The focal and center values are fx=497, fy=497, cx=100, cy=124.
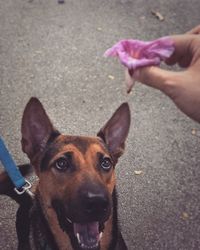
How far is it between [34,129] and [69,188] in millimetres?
622

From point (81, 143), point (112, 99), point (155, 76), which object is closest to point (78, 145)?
point (81, 143)

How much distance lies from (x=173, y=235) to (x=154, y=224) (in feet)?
0.63

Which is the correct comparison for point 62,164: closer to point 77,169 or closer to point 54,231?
point 77,169

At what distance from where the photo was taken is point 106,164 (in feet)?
11.1

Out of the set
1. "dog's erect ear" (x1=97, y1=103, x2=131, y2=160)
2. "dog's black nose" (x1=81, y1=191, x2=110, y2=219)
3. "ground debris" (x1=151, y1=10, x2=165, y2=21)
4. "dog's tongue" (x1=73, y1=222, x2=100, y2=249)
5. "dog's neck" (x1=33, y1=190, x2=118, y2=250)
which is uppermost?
"dog's black nose" (x1=81, y1=191, x2=110, y2=219)

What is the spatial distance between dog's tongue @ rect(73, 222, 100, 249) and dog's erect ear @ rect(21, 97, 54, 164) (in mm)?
623

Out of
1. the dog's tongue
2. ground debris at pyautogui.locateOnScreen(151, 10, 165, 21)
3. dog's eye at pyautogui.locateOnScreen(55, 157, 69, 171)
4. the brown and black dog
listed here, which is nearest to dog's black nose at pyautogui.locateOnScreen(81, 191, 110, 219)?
the brown and black dog

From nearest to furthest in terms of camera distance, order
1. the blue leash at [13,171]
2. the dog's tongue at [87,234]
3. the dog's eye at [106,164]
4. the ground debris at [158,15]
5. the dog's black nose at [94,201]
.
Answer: the dog's black nose at [94,201] < the dog's tongue at [87,234] < the dog's eye at [106,164] < the blue leash at [13,171] < the ground debris at [158,15]

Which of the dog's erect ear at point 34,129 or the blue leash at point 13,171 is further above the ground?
the dog's erect ear at point 34,129

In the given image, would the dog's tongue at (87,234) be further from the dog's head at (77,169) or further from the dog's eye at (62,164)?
the dog's eye at (62,164)

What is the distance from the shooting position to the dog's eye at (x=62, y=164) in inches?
129

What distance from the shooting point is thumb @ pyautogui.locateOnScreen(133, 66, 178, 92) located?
7.89 feet

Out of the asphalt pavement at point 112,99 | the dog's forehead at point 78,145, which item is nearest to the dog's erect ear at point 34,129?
the dog's forehead at point 78,145

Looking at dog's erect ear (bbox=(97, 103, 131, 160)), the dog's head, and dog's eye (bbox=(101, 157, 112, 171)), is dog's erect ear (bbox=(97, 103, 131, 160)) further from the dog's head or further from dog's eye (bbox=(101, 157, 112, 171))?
dog's eye (bbox=(101, 157, 112, 171))
